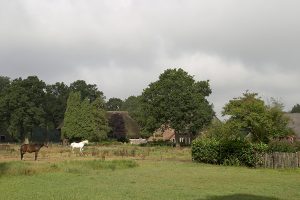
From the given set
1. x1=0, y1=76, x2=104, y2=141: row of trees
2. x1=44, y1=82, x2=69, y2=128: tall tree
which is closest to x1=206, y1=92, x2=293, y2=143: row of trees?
x1=0, y1=76, x2=104, y2=141: row of trees

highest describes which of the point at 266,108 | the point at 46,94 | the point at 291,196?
the point at 46,94

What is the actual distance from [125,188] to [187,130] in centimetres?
6683

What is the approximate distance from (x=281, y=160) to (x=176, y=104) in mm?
48084

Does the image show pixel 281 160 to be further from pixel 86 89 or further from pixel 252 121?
pixel 86 89

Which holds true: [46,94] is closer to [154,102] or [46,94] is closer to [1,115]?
[1,115]

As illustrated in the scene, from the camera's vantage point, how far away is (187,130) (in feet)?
288

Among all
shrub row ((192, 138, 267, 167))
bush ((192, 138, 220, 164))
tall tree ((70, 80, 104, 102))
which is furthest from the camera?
tall tree ((70, 80, 104, 102))

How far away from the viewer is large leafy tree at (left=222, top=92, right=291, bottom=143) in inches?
1965

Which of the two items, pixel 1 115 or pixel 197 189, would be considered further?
pixel 1 115

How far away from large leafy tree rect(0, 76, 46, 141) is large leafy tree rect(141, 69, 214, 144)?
102 ft

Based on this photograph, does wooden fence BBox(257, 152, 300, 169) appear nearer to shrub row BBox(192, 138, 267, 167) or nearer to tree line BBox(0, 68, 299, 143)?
shrub row BBox(192, 138, 267, 167)

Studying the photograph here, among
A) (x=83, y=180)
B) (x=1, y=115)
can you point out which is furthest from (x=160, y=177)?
(x=1, y=115)

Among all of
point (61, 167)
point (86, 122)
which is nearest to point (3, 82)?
point (86, 122)

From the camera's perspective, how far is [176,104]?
276ft
